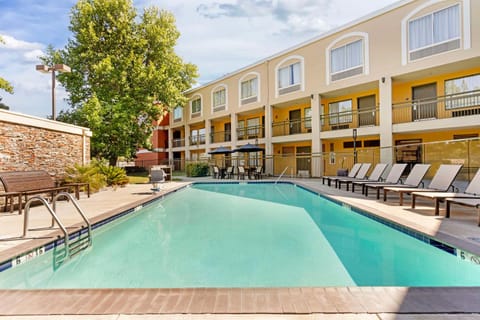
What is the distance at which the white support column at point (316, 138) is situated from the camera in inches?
689

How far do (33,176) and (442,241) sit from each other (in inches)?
352

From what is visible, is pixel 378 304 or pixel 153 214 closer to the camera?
pixel 378 304

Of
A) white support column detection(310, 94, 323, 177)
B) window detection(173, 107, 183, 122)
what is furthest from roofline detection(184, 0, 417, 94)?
window detection(173, 107, 183, 122)

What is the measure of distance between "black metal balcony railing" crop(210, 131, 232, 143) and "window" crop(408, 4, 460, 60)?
1561 cm

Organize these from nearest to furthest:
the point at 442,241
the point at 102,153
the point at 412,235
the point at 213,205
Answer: the point at 442,241, the point at 412,235, the point at 213,205, the point at 102,153

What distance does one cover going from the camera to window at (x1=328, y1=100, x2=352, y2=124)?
1828 centimetres

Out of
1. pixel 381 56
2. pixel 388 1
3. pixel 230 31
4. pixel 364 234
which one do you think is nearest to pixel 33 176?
pixel 364 234

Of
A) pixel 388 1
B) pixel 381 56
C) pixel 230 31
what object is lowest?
pixel 381 56

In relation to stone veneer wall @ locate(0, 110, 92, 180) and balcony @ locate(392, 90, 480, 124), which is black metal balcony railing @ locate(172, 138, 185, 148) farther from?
balcony @ locate(392, 90, 480, 124)

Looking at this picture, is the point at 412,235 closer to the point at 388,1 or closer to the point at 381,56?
the point at 381,56

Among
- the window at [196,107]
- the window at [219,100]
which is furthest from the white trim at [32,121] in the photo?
the window at [196,107]

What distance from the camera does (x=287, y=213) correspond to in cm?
766

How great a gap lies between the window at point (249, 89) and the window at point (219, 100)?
2563 millimetres

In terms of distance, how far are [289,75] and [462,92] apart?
9.63 meters
